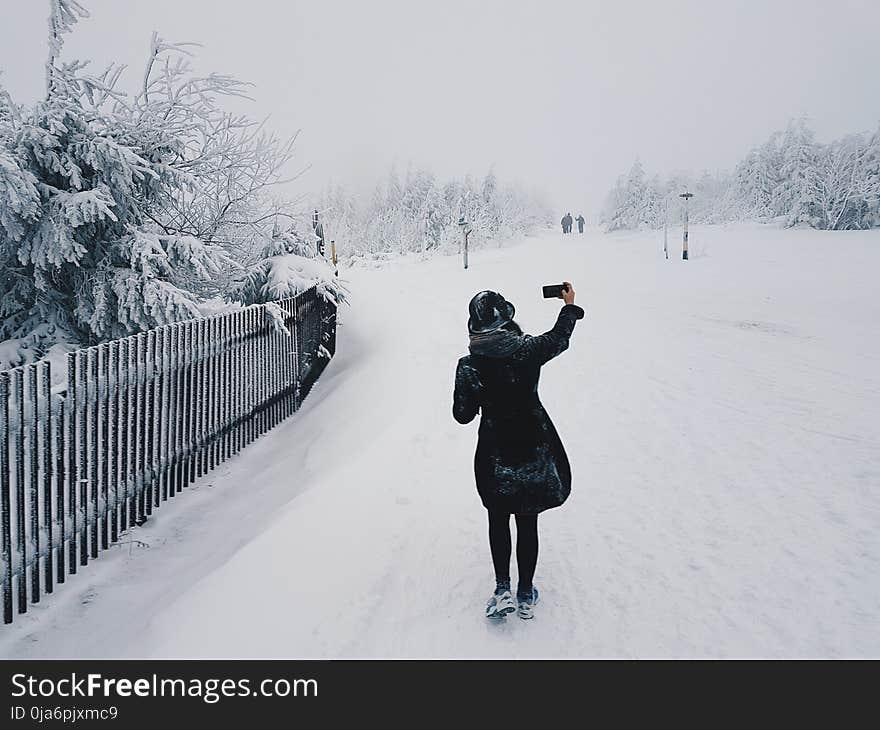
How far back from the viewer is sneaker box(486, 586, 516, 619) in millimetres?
4012

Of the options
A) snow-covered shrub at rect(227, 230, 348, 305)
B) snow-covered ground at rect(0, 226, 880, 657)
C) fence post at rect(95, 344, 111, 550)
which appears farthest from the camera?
snow-covered shrub at rect(227, 230, 348, 305)

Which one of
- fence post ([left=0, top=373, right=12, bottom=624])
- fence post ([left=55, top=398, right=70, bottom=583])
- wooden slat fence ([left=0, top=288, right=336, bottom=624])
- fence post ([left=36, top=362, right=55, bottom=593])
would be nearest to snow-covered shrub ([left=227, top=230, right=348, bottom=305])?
wooden slat fence ([left=0, top=288, right=336, bottom=624])

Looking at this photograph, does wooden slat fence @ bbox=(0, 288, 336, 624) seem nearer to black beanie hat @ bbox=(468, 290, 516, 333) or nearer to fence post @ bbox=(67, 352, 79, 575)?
fence post @ bbox=(67, 352, 79, 575)

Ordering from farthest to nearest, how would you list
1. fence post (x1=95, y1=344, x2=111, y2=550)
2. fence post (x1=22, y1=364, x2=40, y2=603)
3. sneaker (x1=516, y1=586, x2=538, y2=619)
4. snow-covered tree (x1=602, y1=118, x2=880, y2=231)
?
snow-covered tree (x1=602, y1=118, x2=880, y2=231) < fence post (x1=95, y1=344, x2=111, y2=550) < fence post (x1=22, y1=364, x2=40, y2=603) < sneaker (x1=516, y1=586, x2=538, y2=619)

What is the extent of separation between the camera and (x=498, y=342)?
12.5ft

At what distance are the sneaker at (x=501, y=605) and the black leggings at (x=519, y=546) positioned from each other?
66 mm

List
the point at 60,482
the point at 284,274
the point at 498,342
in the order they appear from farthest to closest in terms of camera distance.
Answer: the point at 284,274, the point at 60,482, the point at 498,342

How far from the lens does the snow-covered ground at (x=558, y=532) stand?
3.94 m

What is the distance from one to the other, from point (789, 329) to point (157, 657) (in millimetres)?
12925

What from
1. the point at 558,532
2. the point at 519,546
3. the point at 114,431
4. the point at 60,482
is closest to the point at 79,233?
the point at 114,431

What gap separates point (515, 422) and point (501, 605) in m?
1.05

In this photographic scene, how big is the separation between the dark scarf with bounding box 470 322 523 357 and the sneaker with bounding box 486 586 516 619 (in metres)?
1.38

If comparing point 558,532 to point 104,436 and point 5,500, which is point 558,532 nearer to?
point 104,436

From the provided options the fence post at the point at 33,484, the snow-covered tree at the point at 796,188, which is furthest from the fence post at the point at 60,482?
the snow-covered tree at the point at 796,188
